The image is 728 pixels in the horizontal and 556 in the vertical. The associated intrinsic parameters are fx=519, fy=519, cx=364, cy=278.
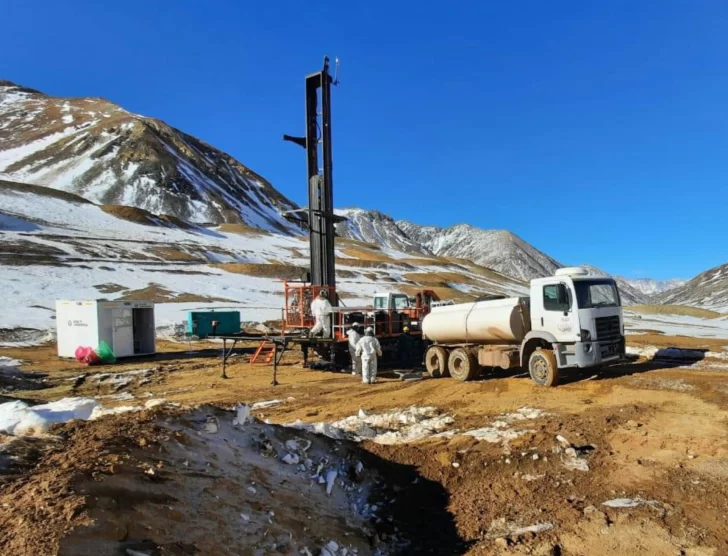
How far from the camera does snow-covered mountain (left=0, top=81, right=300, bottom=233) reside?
116 metres

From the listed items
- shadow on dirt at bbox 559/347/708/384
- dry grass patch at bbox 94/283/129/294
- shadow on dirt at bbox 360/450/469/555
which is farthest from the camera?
dry grass patch at bbox 94/283/129/294

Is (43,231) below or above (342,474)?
above

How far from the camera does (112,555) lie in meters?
3.66

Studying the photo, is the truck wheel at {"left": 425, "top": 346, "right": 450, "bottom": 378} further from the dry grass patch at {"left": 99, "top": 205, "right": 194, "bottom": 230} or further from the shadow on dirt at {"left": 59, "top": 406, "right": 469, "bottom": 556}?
the dry grass patch at {"left": 99, "top": 205, "right": 194, "bottom": 230}

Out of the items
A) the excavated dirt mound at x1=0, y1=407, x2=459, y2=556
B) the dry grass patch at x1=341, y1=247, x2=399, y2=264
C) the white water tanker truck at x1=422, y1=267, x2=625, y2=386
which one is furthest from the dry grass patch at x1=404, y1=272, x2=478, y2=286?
the excavated dirt mound at x1=0, y1=407, x2=459, y2=556

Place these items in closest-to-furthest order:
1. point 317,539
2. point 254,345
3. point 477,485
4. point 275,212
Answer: point 317,539 → point 477,485 → point 254,345 → point 275,212

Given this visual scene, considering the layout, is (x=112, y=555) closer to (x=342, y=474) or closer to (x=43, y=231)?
(x=342, y=474)

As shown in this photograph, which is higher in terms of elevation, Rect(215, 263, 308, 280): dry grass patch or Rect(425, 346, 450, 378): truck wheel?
Rect(215, 263, 308, 280): dry grass patch

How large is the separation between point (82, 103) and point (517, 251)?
15620 centimetres

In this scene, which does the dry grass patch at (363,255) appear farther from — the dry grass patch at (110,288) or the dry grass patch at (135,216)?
the dry grass patch at (110,288)

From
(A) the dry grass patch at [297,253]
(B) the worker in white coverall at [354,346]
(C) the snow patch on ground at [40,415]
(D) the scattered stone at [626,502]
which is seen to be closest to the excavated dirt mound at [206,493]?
(C) the snow patch on ground at [40,415]

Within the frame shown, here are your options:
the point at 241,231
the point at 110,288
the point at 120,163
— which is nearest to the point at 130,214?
the point at 241,231

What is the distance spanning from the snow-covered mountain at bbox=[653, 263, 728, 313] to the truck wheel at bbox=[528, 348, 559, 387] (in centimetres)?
9042

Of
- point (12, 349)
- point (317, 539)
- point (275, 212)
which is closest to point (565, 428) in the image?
point (317, 539)
